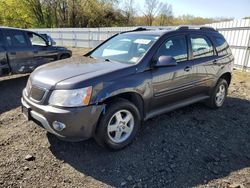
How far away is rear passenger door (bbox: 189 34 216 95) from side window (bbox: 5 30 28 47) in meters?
5.32

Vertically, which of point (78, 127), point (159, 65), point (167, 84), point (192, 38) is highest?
point (192, 38)

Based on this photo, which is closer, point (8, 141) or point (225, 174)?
point (225, 174)

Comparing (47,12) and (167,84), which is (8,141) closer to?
(167,84)

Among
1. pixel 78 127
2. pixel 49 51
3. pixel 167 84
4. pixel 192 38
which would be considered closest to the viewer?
pixel 78 127

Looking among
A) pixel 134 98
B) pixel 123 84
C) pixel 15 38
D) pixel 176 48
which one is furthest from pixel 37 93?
pixel 15 38

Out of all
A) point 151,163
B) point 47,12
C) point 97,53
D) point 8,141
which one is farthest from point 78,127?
point 47,12

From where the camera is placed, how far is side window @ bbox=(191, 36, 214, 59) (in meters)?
4.50

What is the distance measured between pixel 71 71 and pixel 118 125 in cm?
105

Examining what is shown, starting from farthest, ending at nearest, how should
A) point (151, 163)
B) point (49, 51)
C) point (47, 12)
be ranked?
point (47, 12)
point (49, 51)
point (151, 163)

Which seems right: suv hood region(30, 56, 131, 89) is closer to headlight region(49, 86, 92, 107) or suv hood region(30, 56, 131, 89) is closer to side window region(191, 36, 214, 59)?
headlight region(49, 86, 92, 107)

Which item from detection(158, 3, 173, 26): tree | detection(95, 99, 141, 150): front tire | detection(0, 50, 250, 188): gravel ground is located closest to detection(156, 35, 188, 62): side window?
detection(95, 99, 141, 150): front tire

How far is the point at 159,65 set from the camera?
3646mm

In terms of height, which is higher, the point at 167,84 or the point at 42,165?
the point at 167,84

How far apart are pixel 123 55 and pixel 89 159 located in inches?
70.7
